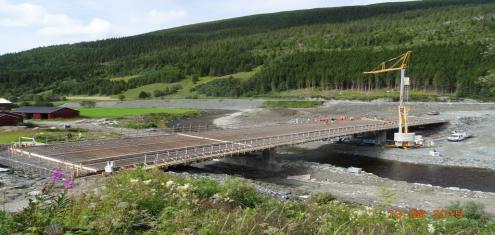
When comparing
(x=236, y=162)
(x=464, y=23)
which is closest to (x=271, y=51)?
(x=464, y=23)

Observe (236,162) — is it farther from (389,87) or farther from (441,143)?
(389,87)

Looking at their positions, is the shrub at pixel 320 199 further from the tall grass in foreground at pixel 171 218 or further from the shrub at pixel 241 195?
the tall grass in foreground at pixel 171 218

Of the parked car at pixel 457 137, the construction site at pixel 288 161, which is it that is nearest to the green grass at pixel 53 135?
the construction site at pixel 288 161

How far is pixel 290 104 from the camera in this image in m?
105

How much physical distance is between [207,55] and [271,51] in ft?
95.6

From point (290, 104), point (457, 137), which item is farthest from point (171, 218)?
point (290, 104)

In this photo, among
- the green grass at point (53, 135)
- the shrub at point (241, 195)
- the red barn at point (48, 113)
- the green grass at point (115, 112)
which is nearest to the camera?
the shrub at point (241, 195)

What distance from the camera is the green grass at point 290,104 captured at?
101 metres

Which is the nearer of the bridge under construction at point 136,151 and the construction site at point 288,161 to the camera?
the construction site at point 288,161

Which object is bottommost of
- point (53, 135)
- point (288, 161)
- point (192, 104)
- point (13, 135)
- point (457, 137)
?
point (288, 161)

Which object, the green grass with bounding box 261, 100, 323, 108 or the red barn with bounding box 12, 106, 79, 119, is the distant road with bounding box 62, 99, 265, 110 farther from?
the red barn with bounding box 12, 106, 79, 119
